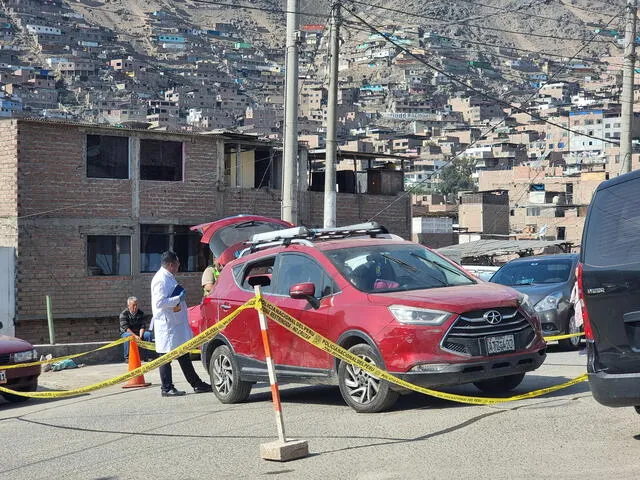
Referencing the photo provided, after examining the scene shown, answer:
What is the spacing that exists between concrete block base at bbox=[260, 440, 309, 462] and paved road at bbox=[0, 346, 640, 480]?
0.07m

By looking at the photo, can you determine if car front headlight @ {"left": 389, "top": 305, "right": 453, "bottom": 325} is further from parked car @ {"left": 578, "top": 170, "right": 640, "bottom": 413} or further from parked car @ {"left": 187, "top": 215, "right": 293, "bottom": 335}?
parked car @ {"left": 187, "top": 215, "right": 293, "bottom": 335}

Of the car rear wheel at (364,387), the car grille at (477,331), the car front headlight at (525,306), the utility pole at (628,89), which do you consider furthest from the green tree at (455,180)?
the car rear wheel at (364,387)

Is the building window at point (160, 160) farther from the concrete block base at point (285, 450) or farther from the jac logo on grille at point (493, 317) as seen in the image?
the concrete block base at point (285, 450)

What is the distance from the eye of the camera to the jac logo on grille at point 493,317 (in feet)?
34.0

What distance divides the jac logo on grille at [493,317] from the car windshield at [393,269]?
2.93 feet

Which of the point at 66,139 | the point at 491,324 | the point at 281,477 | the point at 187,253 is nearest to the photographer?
the point at 281,477

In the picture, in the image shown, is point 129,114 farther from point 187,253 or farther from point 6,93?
point 187,253

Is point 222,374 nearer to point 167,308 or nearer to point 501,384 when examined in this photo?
point 167,308

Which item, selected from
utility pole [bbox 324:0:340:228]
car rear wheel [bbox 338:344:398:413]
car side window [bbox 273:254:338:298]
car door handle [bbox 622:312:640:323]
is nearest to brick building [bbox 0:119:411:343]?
utility pole [bbox 324:0:340:228]

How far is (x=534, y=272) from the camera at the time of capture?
18.8m

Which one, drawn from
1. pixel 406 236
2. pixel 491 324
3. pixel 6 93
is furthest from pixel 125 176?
pixel 6 93

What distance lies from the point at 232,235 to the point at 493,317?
11.3m

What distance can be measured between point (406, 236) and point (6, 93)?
16451 cm

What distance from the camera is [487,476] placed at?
7598 mm
